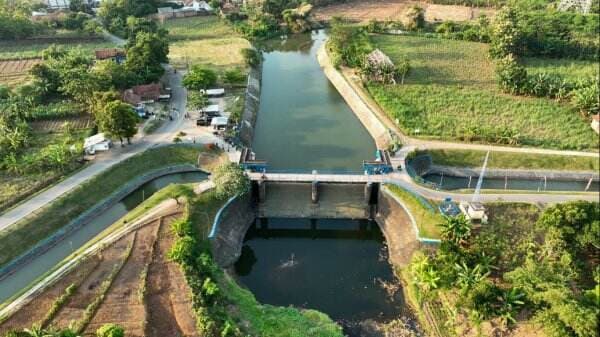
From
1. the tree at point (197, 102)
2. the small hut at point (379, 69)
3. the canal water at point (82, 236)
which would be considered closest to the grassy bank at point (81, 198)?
the canal water at point (82, 236)

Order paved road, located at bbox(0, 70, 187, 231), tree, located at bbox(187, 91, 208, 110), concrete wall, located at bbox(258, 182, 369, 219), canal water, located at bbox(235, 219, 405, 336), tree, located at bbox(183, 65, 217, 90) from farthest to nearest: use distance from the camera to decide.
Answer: tree, located at bbox(183, 65, 217, 90) → tree, located at bbox(187, 91, 208, 110) → concrete wall, located at bbox(258, 182, 369, 219) → paved road, located at bbox(0, 70, 187, 231) → canal water, located at bbox(235, 219, 405, 336)

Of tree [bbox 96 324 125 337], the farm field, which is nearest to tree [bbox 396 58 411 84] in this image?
the farm field

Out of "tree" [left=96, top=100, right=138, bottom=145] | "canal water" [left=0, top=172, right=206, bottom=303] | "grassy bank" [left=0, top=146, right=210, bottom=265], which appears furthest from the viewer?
"tree" [left=96, top=100, right=138, bottom=145]

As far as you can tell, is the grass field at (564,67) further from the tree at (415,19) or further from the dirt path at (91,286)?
the dirt path at (91,286)

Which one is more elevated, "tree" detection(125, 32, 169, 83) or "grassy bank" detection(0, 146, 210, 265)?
"tree" detection(125, 32, 169, 83)

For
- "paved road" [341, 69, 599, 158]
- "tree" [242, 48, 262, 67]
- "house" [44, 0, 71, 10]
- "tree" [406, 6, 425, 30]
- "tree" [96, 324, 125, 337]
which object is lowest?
"tree" [96, 324, 125, 337]

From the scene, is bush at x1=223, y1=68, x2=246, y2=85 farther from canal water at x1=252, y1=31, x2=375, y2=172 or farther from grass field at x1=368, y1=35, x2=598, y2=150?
grass field at x1=368, y1=35, x2=598, y2=150
